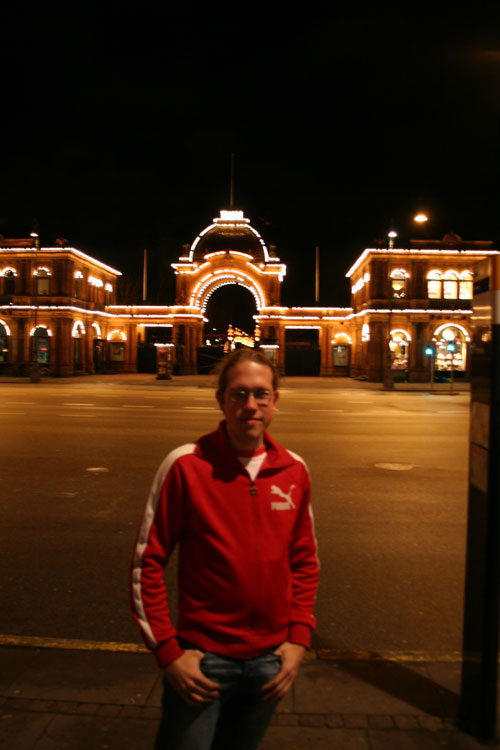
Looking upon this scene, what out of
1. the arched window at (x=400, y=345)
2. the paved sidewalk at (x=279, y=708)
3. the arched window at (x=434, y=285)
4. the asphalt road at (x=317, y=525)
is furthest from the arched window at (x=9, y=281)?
the paved sidewalk at (x=279, y=708)

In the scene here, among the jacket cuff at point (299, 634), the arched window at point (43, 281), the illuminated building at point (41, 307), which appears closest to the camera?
the jacket cuff at point (299, 634)

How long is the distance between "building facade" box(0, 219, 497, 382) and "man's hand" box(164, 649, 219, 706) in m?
39.3

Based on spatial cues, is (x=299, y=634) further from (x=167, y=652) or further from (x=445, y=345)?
(x=445, y=345)

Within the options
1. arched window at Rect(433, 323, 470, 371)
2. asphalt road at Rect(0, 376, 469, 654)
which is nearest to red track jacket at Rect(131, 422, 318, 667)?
asphalt road at Rect(0, 376, 469, 654)

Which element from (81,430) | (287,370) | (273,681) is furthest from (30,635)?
(287,370)

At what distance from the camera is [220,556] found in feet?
7.37

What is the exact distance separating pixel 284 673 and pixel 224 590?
0.38 m

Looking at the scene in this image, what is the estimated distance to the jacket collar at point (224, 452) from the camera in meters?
2.34

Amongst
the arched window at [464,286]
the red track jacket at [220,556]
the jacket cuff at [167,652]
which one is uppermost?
the arched window at [464,286]

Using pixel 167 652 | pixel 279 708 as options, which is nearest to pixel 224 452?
pixel 167 652

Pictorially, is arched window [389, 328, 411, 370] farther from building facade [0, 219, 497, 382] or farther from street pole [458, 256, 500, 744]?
street pole [458, 256, 500, 744]

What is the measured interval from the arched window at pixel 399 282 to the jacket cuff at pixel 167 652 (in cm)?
4605

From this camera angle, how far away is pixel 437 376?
45.1 m

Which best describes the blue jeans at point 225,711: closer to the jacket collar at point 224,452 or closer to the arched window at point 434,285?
the jacket collar at point 224,452
